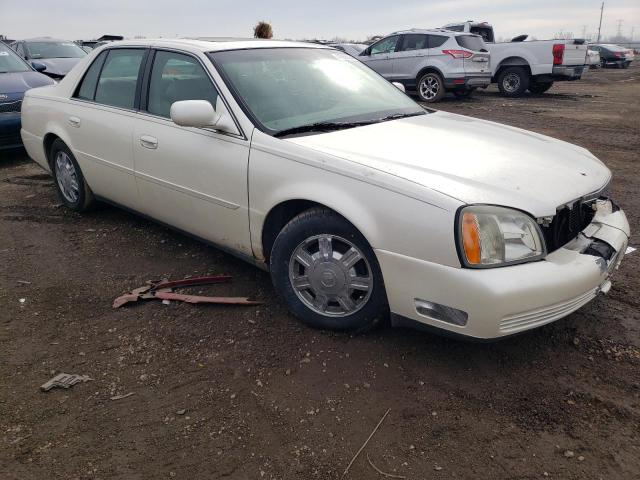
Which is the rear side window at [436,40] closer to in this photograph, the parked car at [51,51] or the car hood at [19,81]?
the parked car at [51,51]

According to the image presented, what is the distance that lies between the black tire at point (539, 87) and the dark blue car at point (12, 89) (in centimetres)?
1262

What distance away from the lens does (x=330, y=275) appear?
9.53ft

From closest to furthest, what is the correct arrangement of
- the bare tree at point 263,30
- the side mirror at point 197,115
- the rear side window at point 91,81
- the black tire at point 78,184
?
1. the side mirror at point 197,115
2. the rear side window at point 91,81
3. the black tire at point 78,184
4. the bare tree at point 263,30

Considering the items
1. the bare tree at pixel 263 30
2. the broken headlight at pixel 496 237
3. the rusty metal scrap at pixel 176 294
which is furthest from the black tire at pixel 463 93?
the broken headlight at pixel 496 237

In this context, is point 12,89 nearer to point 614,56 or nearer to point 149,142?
point 149,142

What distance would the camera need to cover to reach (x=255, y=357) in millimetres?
2855

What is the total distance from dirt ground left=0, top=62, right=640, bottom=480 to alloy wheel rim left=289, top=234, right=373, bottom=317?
19 cm

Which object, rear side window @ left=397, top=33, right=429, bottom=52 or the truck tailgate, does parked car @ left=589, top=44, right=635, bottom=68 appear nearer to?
the truck tailgate

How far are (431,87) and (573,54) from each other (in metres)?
3.88

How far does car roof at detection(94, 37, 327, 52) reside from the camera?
3.65m

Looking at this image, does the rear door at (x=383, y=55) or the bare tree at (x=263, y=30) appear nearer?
the bare tree at (x=263, y=30)

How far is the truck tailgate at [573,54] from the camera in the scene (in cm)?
1379

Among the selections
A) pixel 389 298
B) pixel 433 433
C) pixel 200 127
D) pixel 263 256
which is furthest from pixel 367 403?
pixel 200 127

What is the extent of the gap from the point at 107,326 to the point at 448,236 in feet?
6.76
